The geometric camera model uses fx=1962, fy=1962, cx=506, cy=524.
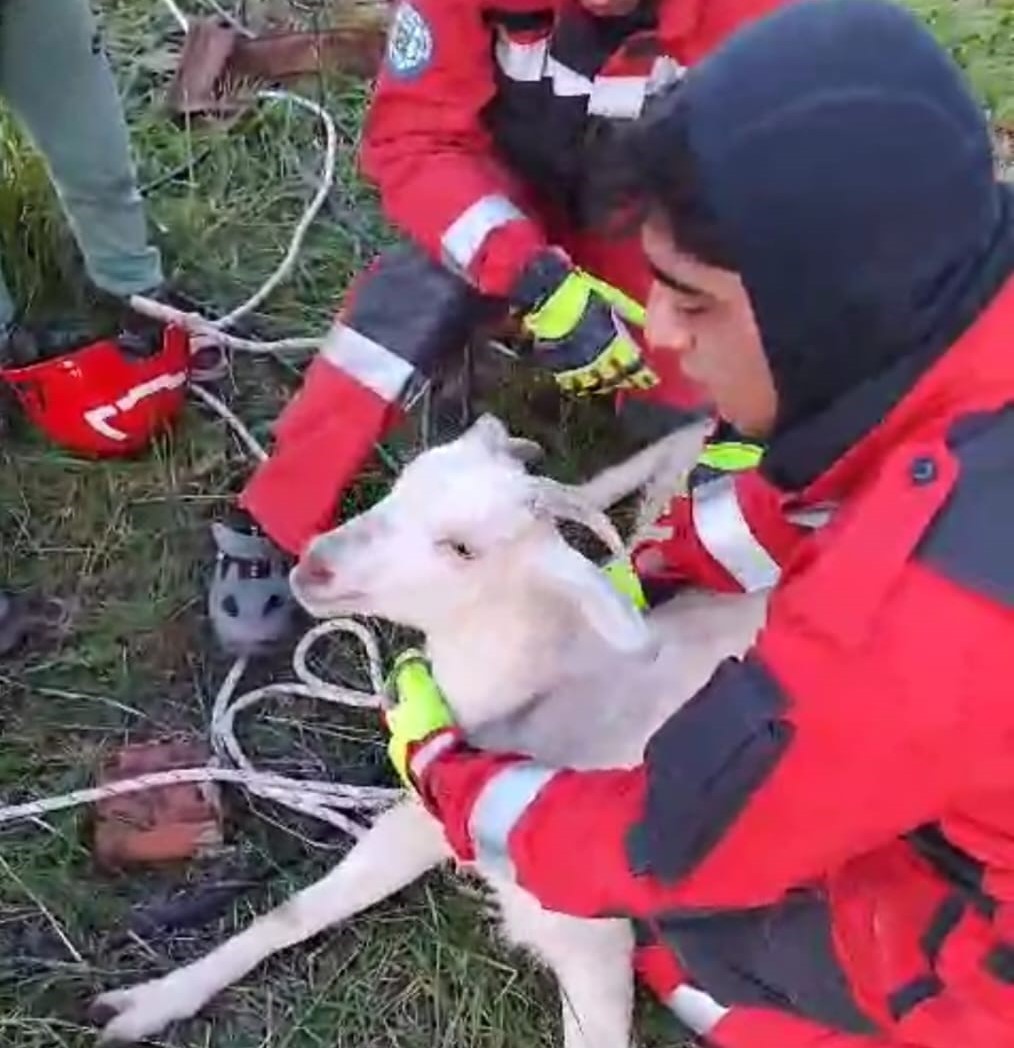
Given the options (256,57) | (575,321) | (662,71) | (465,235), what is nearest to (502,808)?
(575,321)

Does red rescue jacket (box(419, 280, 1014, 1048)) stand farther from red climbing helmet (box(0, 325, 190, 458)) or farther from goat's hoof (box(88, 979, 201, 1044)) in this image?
red climbing helmet (box(0, 325, 190, 458))

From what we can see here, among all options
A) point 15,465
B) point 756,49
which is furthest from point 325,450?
point 756,49

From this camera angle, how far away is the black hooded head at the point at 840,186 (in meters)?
1.50

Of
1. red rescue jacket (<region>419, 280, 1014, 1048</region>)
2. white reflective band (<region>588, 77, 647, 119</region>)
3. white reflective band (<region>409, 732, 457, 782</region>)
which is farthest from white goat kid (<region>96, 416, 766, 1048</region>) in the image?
white reflective band (<region>588, 77, 647, 119</region>)

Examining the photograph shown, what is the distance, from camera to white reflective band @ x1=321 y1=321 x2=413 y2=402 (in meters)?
2.76

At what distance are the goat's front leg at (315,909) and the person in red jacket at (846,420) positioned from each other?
2.24ft

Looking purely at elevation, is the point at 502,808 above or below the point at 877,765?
below

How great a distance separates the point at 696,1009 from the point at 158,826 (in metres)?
0.74

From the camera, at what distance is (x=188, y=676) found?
2.83 m

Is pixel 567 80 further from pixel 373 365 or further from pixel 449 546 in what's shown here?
pixel 449 546

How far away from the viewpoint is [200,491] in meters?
3.08

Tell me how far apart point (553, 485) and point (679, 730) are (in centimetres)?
54

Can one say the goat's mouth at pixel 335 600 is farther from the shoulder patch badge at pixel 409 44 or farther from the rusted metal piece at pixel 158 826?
the shoulder patch badge at pixel 409 44

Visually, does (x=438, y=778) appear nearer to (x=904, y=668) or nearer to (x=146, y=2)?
(x=904, y=668)
